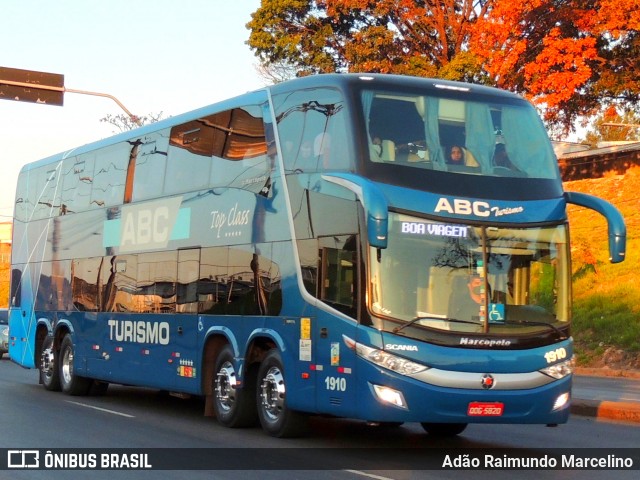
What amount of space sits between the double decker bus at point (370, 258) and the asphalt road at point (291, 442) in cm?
48

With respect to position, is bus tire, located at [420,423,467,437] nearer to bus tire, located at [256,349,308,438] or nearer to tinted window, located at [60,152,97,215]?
bus tire, located at [256,349,308,438]

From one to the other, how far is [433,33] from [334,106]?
30.4 m

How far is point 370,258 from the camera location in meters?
12.7

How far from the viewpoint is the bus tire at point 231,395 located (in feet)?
50.6

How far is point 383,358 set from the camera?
40.9 ft

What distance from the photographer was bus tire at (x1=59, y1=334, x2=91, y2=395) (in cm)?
2150

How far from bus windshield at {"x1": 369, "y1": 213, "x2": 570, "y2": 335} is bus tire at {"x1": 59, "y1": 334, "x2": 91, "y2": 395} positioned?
1028 cm

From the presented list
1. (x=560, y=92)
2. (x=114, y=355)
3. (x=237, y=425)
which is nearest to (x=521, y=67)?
(x=560, y=92)

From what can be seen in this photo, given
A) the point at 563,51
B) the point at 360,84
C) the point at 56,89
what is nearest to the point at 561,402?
the point at 360,84

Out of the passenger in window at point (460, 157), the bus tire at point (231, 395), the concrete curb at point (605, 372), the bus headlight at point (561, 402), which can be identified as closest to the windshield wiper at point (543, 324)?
the bus headlight at point (561, 402)

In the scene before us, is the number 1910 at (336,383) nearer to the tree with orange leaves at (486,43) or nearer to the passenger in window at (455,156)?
the passenger in window at (455,156)

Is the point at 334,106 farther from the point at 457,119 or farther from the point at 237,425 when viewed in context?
the point at 237,425

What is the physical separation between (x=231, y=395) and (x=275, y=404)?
4.19 ft

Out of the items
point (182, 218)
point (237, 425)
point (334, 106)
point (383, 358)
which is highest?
point (334, 106)
